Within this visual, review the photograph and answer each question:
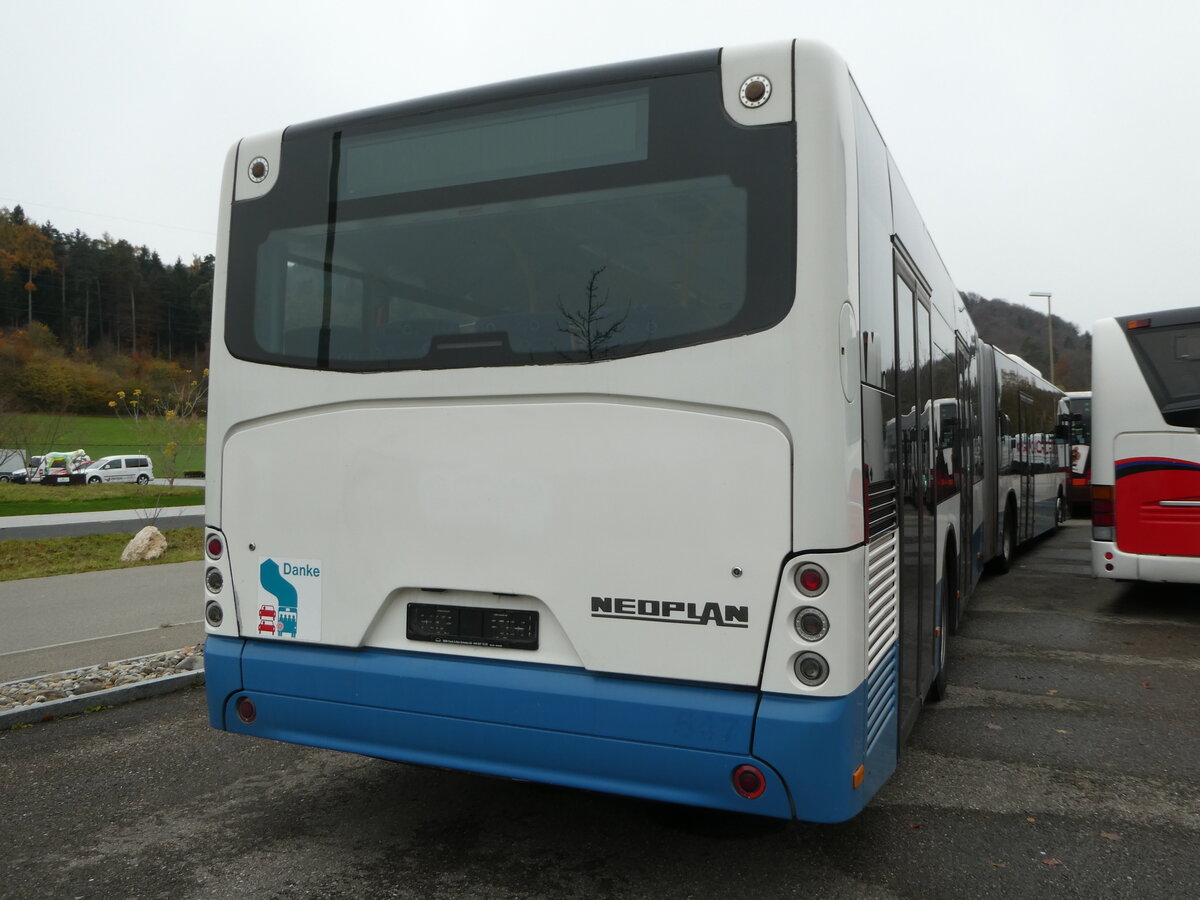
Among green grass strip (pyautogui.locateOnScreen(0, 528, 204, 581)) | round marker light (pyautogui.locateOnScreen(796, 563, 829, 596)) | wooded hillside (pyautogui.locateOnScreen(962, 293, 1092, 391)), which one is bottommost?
green grass strip (pyautogui.locateOnScreen(0, 528, 204, 581))

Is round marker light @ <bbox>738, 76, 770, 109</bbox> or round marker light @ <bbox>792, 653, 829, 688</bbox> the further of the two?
round marker light @ <bbox>738, 76, 770, 109</bbox>

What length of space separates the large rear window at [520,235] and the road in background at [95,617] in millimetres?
4867

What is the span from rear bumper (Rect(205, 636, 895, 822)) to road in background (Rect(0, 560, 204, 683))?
172 inches

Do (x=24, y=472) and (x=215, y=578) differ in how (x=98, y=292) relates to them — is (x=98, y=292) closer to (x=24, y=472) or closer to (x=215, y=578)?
(x=24, y=472)

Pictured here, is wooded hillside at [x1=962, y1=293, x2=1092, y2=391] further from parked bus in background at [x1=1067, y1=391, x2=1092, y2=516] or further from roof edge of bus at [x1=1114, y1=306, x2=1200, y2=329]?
roof edge of bus at [x1=1114, y1=306, x2=1200, y2=329]

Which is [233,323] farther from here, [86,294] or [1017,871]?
[86,294]

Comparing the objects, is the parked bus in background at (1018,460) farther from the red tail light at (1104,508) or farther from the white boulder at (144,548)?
the white boulder at (144,548)

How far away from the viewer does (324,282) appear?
13.1ft

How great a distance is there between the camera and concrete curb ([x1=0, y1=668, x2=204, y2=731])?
5.82 meters

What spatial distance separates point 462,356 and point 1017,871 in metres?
2.89

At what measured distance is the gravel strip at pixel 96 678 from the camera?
20.7ft

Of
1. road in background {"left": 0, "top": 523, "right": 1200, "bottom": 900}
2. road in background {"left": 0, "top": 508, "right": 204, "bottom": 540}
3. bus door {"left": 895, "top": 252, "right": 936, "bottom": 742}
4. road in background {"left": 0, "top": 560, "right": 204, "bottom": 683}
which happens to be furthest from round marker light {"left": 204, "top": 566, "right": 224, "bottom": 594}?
road in background {"left": 0, "top": 508, "right": 204, "bottom": 540}

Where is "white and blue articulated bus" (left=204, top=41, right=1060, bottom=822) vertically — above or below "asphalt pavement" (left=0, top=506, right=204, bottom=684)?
above

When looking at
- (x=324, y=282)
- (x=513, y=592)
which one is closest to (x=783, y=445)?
(x=513, y=592)
